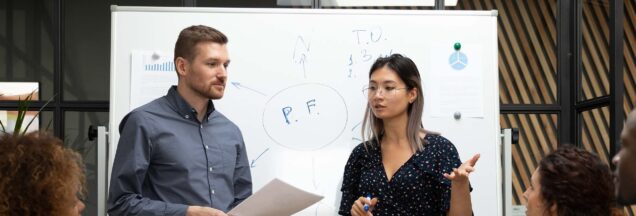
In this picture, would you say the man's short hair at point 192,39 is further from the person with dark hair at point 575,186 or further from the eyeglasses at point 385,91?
the person with dark hair at point 575,186

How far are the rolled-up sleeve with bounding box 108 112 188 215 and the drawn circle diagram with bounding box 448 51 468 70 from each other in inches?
57.2

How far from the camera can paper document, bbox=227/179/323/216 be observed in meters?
3.05

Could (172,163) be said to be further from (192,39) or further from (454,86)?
(454,86)

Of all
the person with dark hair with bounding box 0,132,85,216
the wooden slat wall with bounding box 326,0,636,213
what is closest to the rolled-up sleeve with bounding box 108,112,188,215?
the person with dark hair with bounding box 0,132,85,216

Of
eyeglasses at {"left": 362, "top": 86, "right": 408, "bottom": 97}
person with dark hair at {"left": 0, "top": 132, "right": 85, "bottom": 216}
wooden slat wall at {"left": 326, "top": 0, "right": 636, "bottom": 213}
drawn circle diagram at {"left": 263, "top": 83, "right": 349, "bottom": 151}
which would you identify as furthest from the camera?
wooden slat wall at {"left": 326, "top": 0, "right": 636, "bottom": 213}

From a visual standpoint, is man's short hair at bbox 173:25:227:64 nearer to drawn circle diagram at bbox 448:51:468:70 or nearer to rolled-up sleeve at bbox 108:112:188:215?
rolled-up sleeve at bbox 108:112:188:215

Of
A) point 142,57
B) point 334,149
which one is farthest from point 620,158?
point 142,57

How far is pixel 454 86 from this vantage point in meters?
4.02

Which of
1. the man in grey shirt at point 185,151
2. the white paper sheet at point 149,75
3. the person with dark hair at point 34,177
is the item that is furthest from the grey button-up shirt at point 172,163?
the person with dark hair at point 34,177

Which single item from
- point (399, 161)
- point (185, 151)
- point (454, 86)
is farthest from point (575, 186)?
point (454, 86)

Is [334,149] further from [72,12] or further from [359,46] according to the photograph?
[72,12]

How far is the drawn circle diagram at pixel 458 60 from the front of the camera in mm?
4035

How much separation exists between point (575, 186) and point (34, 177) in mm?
1250

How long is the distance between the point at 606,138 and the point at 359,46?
4.72ft
